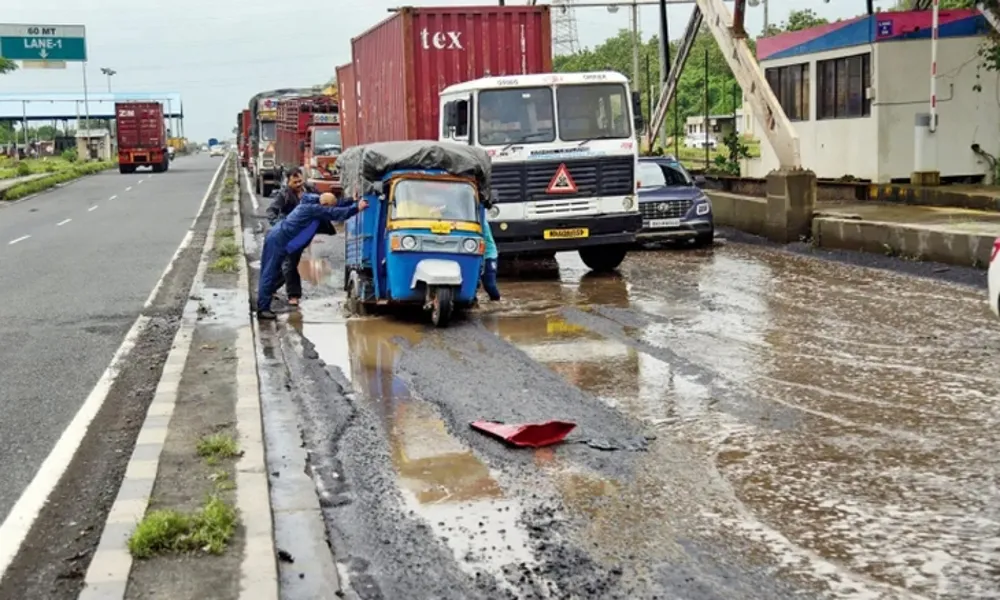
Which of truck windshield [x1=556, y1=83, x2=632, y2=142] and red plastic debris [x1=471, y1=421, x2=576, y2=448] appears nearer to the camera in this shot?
red plastic debris [x1=471, y1=421, x2=576, y2=448]

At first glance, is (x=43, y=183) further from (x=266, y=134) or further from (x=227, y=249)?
(x=227, y=249)

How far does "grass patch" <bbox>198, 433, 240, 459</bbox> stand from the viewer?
652 cm

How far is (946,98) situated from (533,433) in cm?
1945

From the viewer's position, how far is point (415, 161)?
1255cm

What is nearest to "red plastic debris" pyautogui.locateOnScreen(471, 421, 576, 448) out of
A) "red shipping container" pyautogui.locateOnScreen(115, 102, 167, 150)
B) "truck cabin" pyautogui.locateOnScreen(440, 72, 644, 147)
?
"truck cabin" pyautogui.locateOnScreen(440, 72, 644, 147)

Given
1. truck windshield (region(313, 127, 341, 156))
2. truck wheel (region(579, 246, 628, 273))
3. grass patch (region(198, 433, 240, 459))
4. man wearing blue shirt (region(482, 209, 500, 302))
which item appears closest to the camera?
grass patch (region(198, 433, 240, 459))

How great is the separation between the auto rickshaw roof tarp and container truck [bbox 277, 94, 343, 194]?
603 inches

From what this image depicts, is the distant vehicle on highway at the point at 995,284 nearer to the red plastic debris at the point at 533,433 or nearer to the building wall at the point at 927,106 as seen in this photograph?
the red plastic debris at the point at 533,433

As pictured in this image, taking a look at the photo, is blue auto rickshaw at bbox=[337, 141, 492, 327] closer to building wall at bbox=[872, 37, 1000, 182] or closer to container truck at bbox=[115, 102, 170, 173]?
building wall at bbox=[872, 37, 1000, 182]

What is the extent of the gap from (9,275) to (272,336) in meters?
7.06

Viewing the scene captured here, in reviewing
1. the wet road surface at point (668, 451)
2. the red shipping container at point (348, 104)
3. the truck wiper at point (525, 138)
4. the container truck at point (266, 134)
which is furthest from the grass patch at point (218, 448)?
the container truck at point (266, 134)

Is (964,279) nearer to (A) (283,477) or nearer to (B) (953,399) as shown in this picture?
(B) (953,399)

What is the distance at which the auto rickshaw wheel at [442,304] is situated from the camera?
39.4 feet

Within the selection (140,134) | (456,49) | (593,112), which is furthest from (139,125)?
(593,112)
